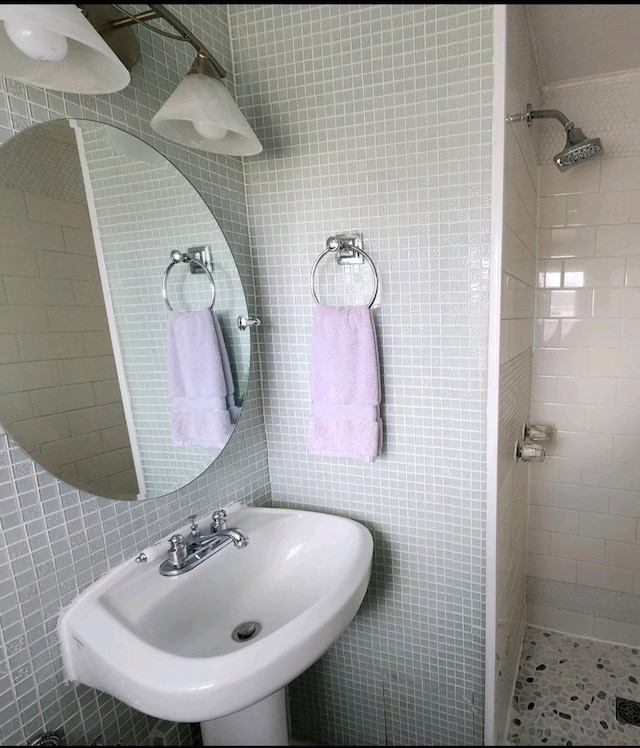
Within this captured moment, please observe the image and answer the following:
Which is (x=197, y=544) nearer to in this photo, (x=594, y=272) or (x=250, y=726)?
(x=250, y=726)

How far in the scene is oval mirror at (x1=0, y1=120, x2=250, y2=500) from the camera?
770 mm

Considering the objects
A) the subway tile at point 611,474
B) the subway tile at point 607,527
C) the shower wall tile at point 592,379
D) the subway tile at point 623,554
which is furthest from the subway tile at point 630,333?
the subway tile at point 623,554

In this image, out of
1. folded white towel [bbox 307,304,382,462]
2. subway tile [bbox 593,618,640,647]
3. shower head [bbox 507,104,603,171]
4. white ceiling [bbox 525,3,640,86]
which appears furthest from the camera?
subway tile [bbox 593,618,640,647]

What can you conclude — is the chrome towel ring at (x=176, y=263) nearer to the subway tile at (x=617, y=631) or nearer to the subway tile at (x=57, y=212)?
the subway tile at (x=57, y=212)

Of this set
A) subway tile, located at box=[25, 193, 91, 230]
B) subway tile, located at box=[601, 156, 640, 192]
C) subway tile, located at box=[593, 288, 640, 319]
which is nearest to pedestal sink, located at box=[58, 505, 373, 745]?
subway tile, located at box=[25, 193, 91, 230]

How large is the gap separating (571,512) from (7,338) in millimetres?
2085

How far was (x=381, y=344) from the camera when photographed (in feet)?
3.95

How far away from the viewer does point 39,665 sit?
0.82m

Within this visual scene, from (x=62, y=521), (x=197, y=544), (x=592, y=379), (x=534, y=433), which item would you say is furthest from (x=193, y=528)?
(x=592, y=379)

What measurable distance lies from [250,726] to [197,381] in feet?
2.82

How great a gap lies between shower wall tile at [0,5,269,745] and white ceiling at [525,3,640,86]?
80 cm

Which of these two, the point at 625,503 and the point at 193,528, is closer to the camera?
the point at 193,528

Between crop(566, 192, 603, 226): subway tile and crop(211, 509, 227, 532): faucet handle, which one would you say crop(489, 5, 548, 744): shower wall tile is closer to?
crop(566, 192, 603, 226): subway tile

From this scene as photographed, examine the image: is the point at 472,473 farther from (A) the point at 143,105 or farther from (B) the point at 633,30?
(A) the point at 143,105
